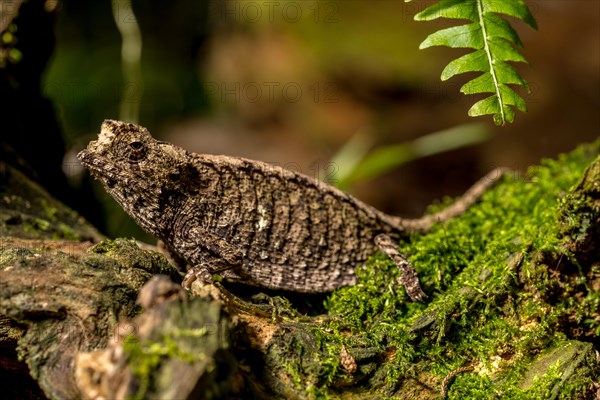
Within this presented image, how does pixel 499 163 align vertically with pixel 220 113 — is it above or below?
below

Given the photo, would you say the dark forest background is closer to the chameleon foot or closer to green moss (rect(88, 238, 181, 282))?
the chameleon foot

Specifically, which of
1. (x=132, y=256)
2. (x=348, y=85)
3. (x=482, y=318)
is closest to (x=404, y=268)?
(x=482, y=318)

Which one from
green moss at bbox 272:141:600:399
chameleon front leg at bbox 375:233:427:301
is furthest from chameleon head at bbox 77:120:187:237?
chameleon front leg at bbox 375:233:427:301

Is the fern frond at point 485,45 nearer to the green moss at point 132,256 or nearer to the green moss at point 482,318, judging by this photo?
the green moss at point 482,318

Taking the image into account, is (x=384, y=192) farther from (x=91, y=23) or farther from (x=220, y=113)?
(x=91, y=23)

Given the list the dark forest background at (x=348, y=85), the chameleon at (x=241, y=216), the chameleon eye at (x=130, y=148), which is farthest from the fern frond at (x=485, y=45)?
the dark forest background at (x=348, y=85)

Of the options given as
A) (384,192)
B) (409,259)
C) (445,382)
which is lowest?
(445,382)

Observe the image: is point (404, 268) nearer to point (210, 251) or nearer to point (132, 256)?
point (210, 251)

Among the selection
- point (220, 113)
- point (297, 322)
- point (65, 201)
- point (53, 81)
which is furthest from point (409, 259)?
point (220, 113)
